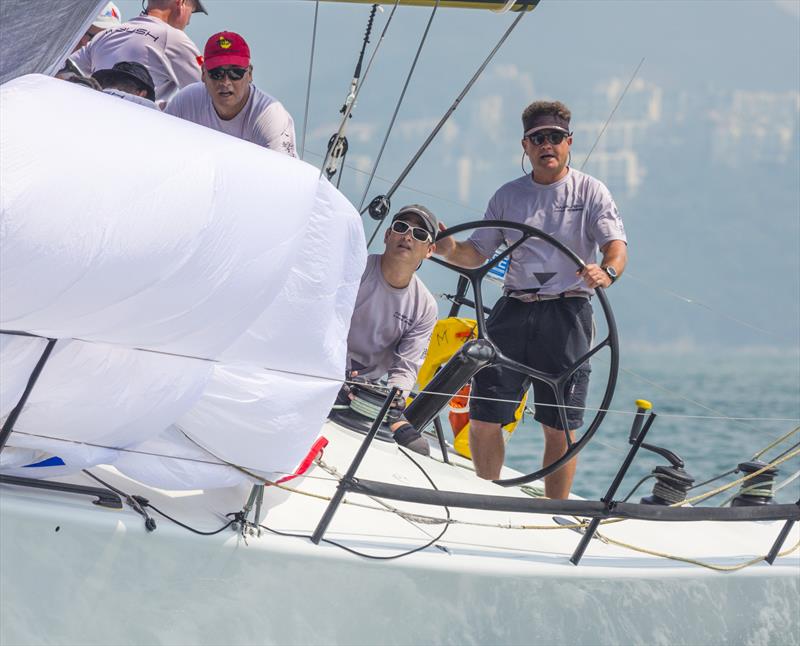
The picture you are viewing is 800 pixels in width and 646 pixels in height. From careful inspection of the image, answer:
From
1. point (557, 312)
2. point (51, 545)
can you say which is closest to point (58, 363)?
point (51, 545)

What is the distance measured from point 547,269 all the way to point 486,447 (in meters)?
0.61

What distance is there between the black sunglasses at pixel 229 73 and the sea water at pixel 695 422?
→ 1420mm

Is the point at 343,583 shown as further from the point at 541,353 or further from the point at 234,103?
the point at 234,103

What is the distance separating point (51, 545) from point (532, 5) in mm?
2115

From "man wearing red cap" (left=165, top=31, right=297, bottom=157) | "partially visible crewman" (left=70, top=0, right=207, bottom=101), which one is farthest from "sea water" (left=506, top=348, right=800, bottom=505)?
"partially visible crewman" (left=70, top=0, right=207, bottom=101)

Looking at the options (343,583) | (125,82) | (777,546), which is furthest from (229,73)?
(777,546)

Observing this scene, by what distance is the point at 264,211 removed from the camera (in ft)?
6.77

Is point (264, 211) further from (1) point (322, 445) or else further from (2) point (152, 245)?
(1) point (322, 445)

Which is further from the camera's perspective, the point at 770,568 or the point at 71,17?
the point at 770,568

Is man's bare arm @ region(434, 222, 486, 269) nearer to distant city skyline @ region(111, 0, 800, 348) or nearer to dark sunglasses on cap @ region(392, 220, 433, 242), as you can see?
dark sunglasses on cap @ region(392, 220, 433, 242)

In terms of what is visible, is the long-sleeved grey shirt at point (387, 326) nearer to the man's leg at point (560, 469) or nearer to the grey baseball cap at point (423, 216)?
the grey baseball cap at point (423, 216)

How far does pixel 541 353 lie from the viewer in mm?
3248

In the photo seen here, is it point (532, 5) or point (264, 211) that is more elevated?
point (532, 5)

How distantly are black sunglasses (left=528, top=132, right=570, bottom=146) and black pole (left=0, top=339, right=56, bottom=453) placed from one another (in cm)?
173
